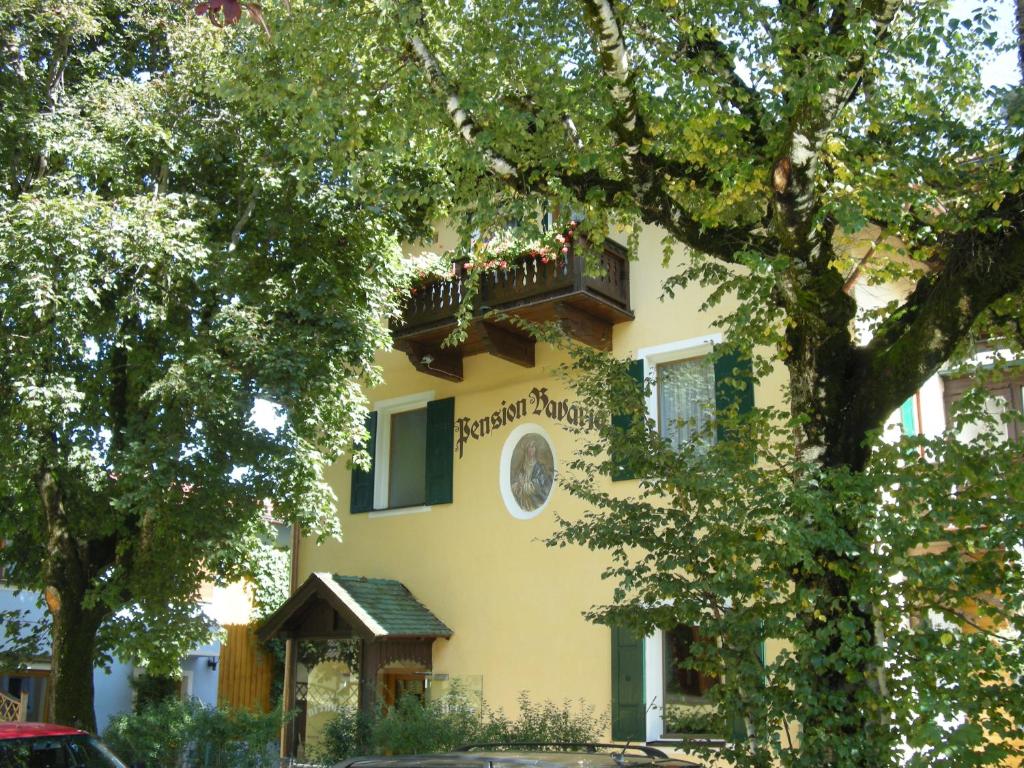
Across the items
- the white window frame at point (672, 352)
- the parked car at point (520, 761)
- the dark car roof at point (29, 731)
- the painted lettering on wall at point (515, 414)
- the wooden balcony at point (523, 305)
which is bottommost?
the dark car roof at point (29, 731)

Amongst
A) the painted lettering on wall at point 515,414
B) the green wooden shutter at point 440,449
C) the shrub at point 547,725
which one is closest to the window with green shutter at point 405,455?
the green wooden shutter at point 440,449

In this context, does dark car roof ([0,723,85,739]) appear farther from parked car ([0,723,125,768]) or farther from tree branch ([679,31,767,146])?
tree branch ([679,31,767,146])

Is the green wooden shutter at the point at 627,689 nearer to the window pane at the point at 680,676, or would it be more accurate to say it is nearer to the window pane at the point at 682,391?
the window pane at the point at 680,676

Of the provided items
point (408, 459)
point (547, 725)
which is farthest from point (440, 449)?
point (547, 725)

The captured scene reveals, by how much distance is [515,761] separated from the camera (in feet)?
17.8

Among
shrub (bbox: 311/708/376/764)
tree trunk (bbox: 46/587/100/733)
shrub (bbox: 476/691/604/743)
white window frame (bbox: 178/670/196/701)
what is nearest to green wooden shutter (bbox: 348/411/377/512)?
shrub (bbox: 311/708/376/764)

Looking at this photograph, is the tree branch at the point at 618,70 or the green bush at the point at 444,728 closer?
the tree branch at the point at 618,70

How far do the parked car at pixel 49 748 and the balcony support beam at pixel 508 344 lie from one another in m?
7.29

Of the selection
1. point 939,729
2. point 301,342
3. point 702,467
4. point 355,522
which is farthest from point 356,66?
point 355,522

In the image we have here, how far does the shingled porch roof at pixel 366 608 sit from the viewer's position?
15.2 metres

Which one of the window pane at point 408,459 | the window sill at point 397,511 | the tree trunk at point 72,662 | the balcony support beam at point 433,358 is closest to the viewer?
the tree trunk at point 72,662

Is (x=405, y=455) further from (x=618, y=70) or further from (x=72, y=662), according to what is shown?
(x=618, y=70)

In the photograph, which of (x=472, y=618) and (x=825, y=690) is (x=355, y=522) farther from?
(x=825, y=690)

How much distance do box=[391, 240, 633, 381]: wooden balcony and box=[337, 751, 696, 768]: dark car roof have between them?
28.1 ft
